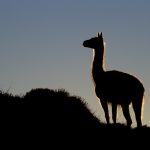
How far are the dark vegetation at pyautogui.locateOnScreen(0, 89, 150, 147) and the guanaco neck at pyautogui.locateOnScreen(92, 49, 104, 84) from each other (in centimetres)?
360

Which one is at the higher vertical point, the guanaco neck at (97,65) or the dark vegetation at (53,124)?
the guanaco neck at (97,65)

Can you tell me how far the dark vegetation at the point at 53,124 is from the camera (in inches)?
466

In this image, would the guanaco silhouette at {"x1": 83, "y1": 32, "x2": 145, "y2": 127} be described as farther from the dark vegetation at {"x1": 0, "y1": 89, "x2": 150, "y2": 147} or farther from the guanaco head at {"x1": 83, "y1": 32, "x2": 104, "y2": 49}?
the dark vegetation at {"x1": 0, "y1": 89, "x2": 150, "y2": 147}

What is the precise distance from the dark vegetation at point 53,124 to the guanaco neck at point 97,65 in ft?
11.8

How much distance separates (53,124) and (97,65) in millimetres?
7697

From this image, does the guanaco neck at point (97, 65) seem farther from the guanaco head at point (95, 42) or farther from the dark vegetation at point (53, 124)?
the dark vegetation at point (53, 124)

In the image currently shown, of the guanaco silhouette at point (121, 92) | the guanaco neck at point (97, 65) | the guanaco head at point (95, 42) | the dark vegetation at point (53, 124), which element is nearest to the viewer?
the dark vegetation at point (53, 124)

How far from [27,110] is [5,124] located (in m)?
1.51

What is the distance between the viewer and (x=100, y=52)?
67.5ft

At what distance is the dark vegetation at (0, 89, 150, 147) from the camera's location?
11844 mm

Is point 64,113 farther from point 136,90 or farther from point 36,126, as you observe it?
point 136,90

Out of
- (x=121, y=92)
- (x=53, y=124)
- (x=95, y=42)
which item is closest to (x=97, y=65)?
(x=95, y=42)

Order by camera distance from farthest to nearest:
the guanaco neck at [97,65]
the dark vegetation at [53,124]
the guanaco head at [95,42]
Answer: the guanaco head at [95,42] → the guanaco neck at [97,65] → the dark vegetation at [53,124]

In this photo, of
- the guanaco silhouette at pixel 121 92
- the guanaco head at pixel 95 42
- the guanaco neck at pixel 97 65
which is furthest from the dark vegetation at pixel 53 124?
the guanaco head at pixel 95 42
